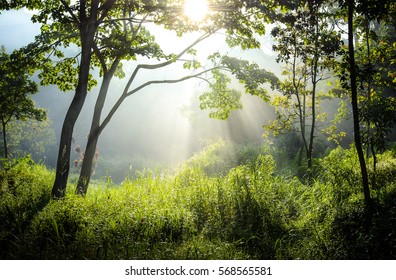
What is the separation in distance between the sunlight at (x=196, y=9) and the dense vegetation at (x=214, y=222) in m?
4.22

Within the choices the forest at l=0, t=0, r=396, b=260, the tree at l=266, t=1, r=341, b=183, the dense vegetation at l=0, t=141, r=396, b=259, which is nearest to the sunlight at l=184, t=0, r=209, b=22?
the forest at l=0, t=0, r=396, b=260

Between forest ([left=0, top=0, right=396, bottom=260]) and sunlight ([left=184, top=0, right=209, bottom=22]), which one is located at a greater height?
sunlight ([left=184, top=0, right=209, bottom=22])

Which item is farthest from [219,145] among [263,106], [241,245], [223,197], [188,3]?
[241,245]

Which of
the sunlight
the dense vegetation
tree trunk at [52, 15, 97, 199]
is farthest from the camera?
the sunlight

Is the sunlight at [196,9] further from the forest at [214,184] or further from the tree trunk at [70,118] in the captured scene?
the tree trunk at [70,118]

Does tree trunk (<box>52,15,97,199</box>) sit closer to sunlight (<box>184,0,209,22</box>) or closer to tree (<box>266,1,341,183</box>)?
sunlight (<box>184,0,209,22</box>)

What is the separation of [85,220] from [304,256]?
358cm

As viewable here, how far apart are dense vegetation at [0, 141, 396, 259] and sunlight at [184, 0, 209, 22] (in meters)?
4.22

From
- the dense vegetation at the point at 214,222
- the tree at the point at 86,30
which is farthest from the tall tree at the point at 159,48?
the dense vegetation at the point at 214,222

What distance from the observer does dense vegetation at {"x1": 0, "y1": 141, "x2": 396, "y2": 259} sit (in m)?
4.98

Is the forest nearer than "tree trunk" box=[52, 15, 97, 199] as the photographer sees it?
Yes

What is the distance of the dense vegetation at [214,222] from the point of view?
4980mm

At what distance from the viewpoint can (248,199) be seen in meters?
6.95

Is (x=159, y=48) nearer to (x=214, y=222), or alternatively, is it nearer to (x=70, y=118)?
(x=70, y=118)
